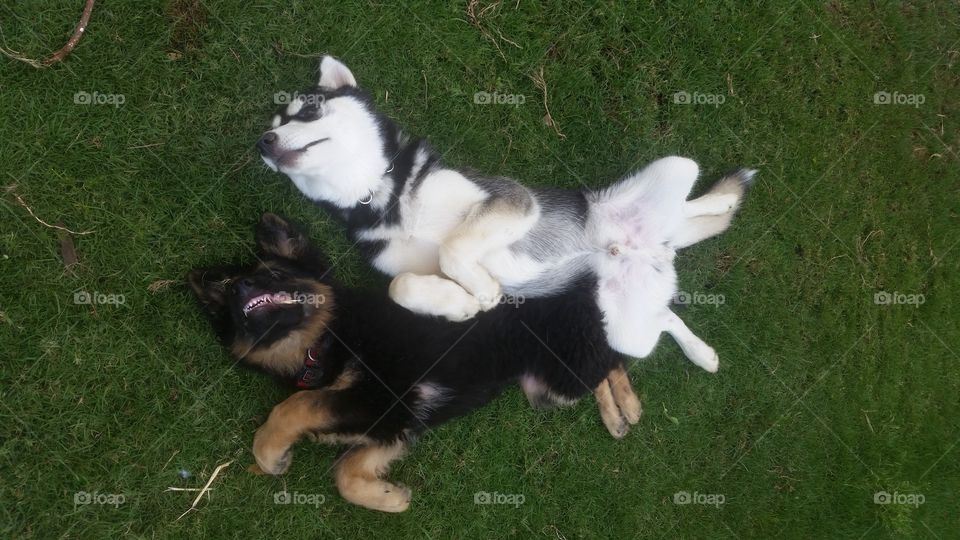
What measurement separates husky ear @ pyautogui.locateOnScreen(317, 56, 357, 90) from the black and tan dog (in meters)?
1.23

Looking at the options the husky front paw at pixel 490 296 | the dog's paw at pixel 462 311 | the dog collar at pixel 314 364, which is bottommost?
the dog collar at pixel 314 364

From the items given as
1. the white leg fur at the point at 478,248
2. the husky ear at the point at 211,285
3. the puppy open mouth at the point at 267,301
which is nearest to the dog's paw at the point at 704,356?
the white leg fur at the point at 478,248

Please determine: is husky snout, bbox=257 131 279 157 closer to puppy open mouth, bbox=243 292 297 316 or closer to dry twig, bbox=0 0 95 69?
puppy open mouth, bbox=243 292 297 316

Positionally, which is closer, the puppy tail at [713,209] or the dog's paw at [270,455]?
the dog's paw at [270,455]

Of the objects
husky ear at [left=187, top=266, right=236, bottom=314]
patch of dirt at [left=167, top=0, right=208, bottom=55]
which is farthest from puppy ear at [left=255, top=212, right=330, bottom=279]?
patch of dirt at [left=167, top=0, right=208, bottom=55]

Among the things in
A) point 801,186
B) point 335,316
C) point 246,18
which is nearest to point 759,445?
point 801,186

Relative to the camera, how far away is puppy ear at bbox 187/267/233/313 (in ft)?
14.2

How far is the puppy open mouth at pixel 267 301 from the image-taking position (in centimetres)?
390

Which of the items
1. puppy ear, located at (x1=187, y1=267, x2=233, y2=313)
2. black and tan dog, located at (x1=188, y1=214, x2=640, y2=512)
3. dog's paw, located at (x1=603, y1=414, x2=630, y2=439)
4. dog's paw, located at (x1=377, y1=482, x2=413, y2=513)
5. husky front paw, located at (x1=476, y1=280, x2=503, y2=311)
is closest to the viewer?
husky front paw, located at (x1=476, y1=280, x2=503, y2=311)

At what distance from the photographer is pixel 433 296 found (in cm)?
388

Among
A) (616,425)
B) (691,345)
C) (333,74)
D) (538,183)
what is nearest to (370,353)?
(333,74)

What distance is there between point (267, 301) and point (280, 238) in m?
0.73

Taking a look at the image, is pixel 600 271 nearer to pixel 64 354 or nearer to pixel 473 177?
pixel 473 177

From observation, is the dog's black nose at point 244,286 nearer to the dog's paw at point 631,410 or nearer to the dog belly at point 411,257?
the dog belly at point 411,257
